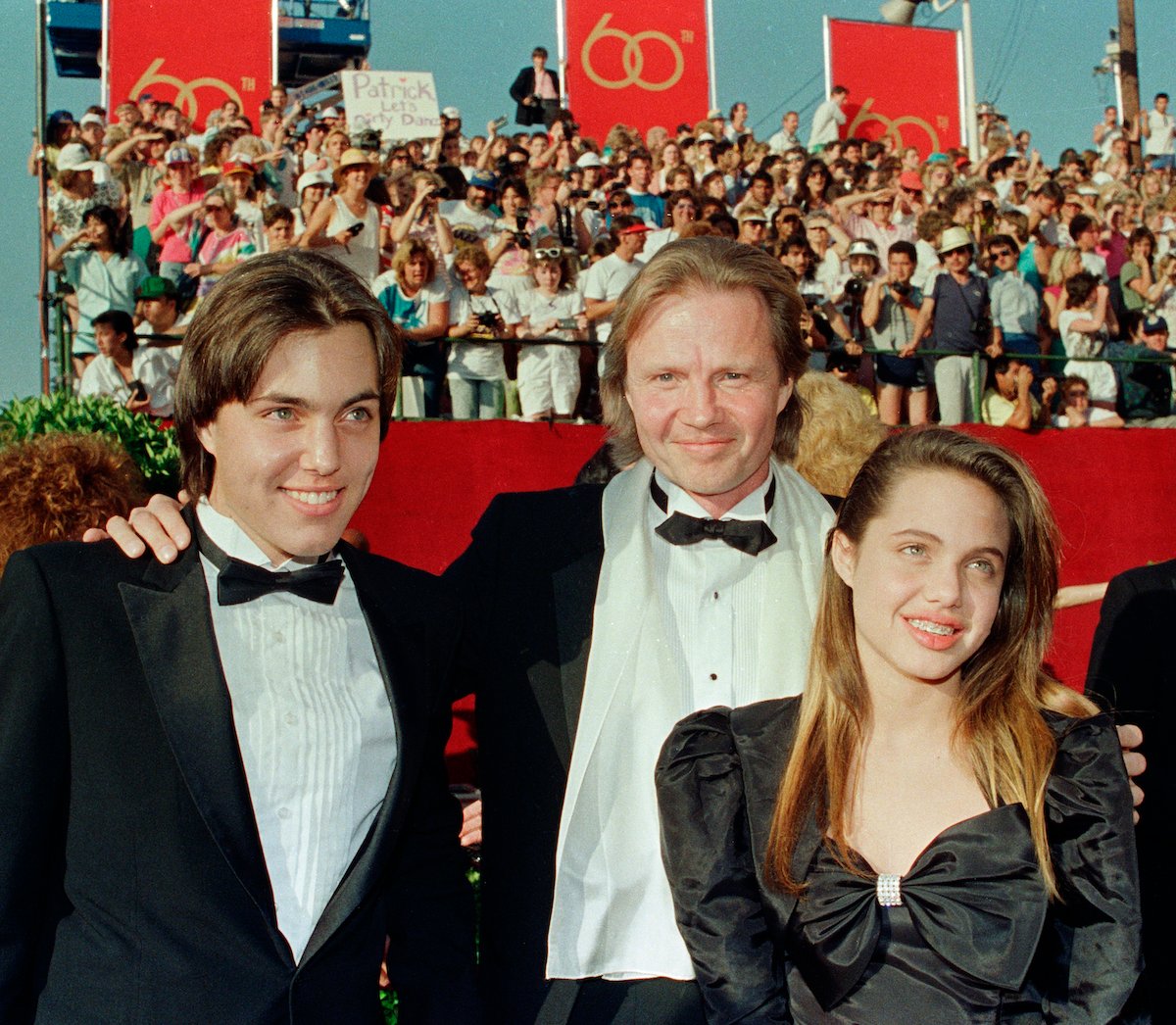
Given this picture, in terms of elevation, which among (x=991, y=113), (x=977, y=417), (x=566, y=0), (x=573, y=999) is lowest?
(x=573, y=999)

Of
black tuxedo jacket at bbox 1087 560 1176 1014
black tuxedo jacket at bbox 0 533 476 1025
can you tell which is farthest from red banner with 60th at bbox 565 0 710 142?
black tuxedo jacket at bbox 0 533 476 1025

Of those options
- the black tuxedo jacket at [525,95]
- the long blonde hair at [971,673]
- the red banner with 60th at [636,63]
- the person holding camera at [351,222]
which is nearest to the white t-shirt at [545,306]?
the person holding camera at [351,222]

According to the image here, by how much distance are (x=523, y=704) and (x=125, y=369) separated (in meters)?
5.51

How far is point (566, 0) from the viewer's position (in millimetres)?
18297

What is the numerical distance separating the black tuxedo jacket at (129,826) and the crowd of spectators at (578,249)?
5.22 meters

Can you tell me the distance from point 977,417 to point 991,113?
1103cm

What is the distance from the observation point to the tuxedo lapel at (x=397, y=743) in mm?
A: 2094

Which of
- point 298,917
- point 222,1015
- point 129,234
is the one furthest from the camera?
point 129,234

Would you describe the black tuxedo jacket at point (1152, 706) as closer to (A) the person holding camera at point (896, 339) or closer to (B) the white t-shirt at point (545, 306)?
(B) the white t-shirt at point (545, 306)

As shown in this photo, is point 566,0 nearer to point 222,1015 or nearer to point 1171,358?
point 1171,358

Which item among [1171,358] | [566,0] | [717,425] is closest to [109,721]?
[717,425]

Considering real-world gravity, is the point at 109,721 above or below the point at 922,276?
below

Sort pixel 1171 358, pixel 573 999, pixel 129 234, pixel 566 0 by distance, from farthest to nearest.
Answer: pixel 566 0, pixel 1171 358, pixel 129 234, pixel 573 999

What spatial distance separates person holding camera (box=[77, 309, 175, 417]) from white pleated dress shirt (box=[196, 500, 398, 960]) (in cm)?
530
